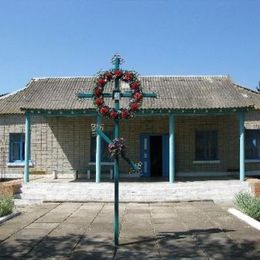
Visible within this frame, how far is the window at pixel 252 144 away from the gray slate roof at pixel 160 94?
133cm

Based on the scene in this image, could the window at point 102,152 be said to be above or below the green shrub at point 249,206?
above

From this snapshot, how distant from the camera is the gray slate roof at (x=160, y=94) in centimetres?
1889

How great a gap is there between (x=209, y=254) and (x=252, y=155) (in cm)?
1470

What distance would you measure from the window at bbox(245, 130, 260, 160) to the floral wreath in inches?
527

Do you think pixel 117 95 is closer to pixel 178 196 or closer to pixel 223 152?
pixel 178 196

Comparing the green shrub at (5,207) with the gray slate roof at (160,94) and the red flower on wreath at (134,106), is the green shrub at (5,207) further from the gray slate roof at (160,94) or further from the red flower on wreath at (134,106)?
the gray slate roof at (160,94)

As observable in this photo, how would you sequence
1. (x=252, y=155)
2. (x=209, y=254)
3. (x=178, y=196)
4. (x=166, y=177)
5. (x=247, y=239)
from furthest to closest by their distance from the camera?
1. (x=252, y=155)
2. (x=166, y=177)
3. (x=178, y=196)
4. (x=247, y=239)
5. (x=209, y=254)

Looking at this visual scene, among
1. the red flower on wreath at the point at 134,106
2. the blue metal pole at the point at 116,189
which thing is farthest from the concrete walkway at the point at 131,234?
the red flower on wreath at the point at 134,106

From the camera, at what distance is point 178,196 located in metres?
16.5

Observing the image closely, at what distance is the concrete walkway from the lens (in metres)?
8.23

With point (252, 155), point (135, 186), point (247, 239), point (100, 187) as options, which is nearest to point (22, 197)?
point (100, 187)

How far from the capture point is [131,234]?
992cm

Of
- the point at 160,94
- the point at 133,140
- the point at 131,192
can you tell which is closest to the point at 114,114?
the point at 131,192

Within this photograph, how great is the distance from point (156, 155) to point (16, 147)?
679 cm
